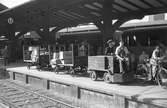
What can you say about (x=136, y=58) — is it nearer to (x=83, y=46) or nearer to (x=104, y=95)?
(x=83, y=46)

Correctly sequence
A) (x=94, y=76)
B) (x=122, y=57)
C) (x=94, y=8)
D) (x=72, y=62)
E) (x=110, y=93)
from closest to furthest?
(x=110, y=93) < (x=122, y=57) < (x=94, y=76) < (x=72, y=62) < (x=94, y=8)

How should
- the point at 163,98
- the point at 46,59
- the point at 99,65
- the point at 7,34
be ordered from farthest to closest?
the point at 7,34
the point at 46,59
the point at 99,65
the point at 163,98

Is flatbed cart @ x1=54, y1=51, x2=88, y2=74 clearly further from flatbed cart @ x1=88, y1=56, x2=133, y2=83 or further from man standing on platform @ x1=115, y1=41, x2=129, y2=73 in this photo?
man standing on platform @ x1=115, y1=41, x2=129, y2=73

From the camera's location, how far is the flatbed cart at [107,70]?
9.76 meters

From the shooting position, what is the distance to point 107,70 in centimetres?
1017

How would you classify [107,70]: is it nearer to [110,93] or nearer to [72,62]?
[110,93]

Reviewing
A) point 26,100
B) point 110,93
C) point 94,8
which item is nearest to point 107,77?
point 110,93

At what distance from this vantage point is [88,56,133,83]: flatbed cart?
976 cm

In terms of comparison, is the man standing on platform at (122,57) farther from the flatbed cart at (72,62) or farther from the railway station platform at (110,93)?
the flatbed cart at (72,62)

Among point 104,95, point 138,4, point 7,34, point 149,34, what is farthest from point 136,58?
point 7,34

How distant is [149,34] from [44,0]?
625cm

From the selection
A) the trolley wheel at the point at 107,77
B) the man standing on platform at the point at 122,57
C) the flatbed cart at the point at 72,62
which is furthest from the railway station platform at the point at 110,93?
the flatbed cart at the point at 72,62

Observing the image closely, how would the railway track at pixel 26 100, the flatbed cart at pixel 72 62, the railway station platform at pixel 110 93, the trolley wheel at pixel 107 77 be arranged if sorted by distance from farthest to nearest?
the flatbed cart at pixel 72 62 < the trolley wheel at pixel 107 77 < the railway track at pixel 26 100 < the railway station platform at pixel 110 93

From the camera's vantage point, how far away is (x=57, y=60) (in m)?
14.2
